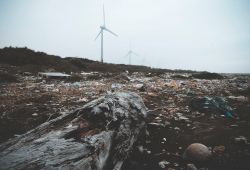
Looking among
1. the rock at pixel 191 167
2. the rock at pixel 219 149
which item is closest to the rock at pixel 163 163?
the rock at pixel 191 167

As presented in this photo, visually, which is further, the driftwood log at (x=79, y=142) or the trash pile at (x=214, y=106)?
the trash pile at (x=214, y=106)

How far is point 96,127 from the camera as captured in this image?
4.60ft

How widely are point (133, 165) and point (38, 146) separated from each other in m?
1.16

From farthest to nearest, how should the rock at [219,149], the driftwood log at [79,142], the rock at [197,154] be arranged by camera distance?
the rock at [219,149]
the rock at [197,154]
the driftwood log at [79,142]

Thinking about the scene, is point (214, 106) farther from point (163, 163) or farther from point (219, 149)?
point (163, 163)

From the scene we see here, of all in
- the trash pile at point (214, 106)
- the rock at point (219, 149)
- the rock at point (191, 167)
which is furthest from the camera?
the trash pile at point (214, 106)

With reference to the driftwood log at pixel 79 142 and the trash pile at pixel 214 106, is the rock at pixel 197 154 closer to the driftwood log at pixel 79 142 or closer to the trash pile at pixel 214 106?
the driftwood log at pixel 79 142

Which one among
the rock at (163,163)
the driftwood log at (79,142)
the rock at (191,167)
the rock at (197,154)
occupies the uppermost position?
the driftwood log at (79,142)

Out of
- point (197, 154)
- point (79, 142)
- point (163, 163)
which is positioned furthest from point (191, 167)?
point (79, 142)

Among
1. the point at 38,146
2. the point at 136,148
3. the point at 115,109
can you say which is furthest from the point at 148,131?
the point at 38,146

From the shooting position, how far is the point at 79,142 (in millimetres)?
1134

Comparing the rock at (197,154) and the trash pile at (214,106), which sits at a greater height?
the trash pile at (214,106)

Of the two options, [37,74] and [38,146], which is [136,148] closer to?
[38,146]

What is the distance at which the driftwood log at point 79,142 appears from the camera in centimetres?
92
